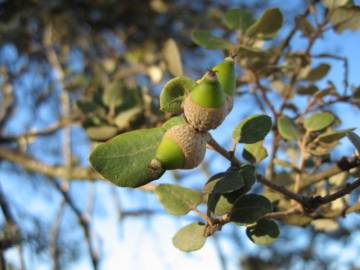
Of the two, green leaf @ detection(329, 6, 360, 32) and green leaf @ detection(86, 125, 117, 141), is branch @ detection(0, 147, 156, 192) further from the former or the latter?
green leaf @ detection(329, 6, 360, 32)

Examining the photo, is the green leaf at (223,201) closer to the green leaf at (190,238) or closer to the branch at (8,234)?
the green leaf at (190,238)

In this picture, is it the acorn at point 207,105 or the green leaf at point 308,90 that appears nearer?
the acorn at point 207,105

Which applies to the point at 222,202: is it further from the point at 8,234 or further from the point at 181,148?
the point at 8,234

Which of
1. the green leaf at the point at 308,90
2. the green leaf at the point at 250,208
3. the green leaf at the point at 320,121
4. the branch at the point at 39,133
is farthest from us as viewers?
the branch at the point at 39,133

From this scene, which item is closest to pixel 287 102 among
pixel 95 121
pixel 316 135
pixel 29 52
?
pixel 316 135

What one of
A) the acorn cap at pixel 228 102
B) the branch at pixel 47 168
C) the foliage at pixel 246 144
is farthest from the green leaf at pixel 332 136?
the branch at pixel 47 168
